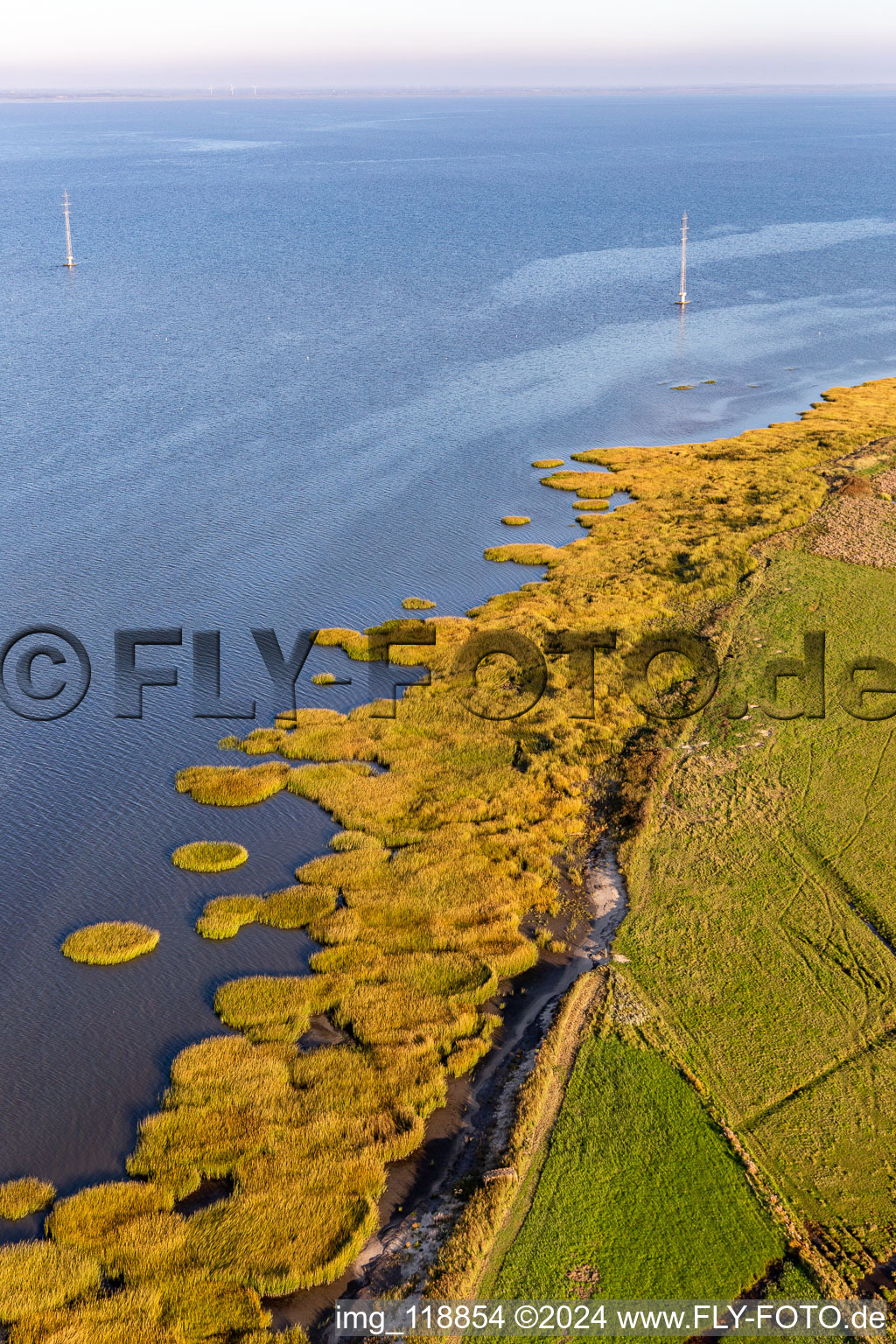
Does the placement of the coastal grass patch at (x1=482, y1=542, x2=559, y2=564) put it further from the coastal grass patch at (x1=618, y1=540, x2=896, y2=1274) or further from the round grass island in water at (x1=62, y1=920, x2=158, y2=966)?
the round grass island in water at (x1=62, y1=920, x2=158, y2=966)

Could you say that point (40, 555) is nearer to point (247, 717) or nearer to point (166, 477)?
point (166, 477)

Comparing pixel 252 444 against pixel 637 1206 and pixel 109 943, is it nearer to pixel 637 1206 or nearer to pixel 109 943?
pixel 109 943

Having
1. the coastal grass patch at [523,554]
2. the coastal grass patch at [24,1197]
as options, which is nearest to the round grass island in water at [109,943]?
the coastal grass patch at [24,1197]

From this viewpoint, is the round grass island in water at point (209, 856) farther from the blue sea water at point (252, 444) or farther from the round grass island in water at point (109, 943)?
the round grass island in water at point (109, 943)

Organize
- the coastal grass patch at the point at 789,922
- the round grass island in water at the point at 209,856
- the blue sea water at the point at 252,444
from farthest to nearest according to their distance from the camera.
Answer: the round grass island in water at the point at 209,856, the blue sea water at the point at 252,444, the coastal grass patch at the point at 789,922

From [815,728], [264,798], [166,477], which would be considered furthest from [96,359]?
[815,728]

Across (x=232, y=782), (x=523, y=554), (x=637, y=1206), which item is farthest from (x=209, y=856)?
(x=523, y=554)
